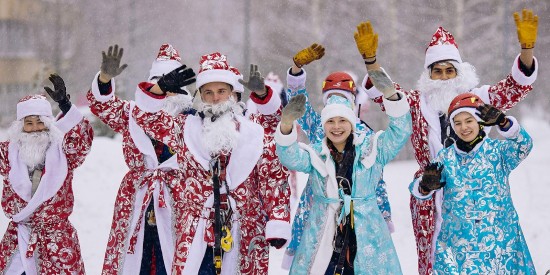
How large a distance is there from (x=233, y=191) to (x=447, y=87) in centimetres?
189

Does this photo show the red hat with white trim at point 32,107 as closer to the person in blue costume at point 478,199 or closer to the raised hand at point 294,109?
the raised hand at point 294,109

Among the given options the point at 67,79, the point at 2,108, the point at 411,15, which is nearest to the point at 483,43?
the point at 411,15

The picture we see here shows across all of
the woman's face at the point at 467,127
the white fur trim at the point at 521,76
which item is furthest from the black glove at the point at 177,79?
the white fur trim at the point at 521,76

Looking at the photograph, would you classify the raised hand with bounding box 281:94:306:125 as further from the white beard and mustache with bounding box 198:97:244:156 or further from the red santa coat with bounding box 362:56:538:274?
the red santa coat with bounding box 362:56:538:274

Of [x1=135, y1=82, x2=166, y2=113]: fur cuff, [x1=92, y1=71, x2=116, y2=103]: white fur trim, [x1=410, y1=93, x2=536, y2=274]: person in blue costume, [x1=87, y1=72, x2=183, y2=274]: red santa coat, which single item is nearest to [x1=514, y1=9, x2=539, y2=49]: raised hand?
[x1=410, y1=93, x2=536, y2=274]: person in blue costume

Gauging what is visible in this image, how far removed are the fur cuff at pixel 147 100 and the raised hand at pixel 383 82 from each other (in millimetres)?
1291

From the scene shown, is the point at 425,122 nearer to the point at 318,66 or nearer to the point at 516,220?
the point at 516,220

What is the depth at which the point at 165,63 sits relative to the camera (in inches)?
279

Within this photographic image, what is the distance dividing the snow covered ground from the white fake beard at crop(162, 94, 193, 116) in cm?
Answer: 248

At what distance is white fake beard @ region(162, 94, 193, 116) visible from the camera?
6.81 metres

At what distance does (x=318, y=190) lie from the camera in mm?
5680

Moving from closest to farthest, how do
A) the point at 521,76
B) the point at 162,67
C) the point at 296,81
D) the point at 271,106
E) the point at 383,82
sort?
the point at 383,82
the point at 271,106
the point at 521,76
the point at 296,81
the point at 162,67

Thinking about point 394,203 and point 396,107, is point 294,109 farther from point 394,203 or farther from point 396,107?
point 394,203

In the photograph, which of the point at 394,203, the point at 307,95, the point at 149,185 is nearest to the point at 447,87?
the point at 307,95
